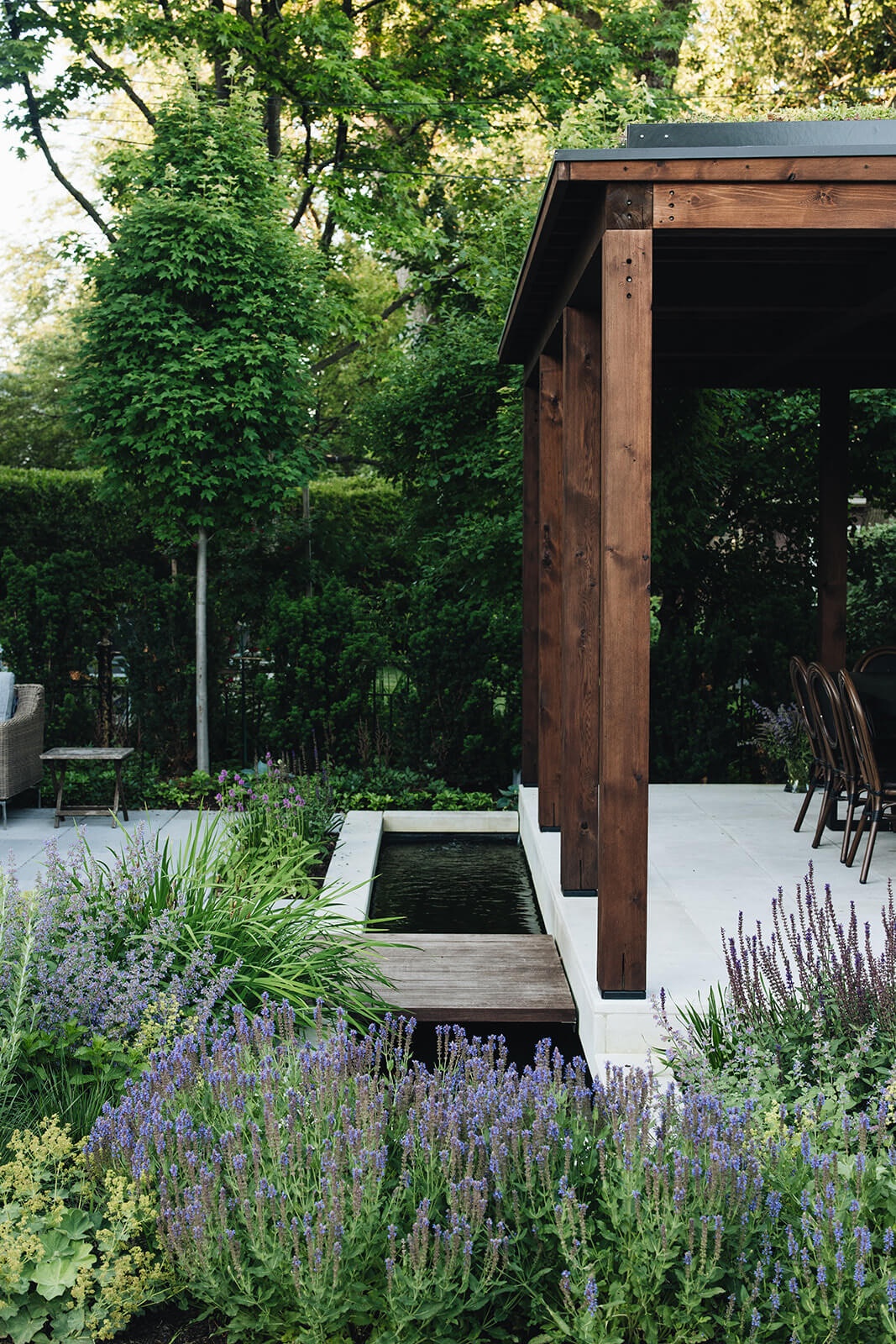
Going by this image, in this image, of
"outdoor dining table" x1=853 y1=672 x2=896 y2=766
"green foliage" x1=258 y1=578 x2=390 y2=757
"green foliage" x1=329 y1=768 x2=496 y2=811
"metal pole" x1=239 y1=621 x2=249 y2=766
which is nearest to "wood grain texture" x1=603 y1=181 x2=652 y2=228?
"outdoor dining table" x1=853 y1=672 x2=896 y2=766

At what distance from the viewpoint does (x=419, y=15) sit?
1377 cm

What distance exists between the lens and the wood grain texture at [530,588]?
725 cm

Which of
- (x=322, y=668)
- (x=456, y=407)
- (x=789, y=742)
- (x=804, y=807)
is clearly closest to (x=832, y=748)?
(x=804, y=807)

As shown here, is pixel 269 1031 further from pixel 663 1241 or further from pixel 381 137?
pixel 381 137

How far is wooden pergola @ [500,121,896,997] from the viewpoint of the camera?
139 inches

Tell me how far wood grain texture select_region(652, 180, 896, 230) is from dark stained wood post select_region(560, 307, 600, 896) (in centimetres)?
115

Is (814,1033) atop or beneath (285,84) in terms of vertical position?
beneath

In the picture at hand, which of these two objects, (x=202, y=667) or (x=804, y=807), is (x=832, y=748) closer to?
(x=804, y=807)

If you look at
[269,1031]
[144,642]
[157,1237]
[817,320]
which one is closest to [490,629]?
[144,642]

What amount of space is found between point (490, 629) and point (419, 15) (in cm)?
861

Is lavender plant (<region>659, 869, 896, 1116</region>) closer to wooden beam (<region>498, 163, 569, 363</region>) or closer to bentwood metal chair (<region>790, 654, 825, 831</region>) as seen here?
wooden beam (<region>498, 163, 569, 363</region>)

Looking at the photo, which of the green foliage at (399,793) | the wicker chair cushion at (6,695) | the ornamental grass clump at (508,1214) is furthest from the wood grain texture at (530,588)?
the ornamental grass clump at (508,1214)

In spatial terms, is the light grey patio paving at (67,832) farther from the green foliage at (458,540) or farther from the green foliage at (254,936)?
the green foliage at (254,936)

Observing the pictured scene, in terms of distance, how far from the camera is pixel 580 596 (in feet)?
16.1
